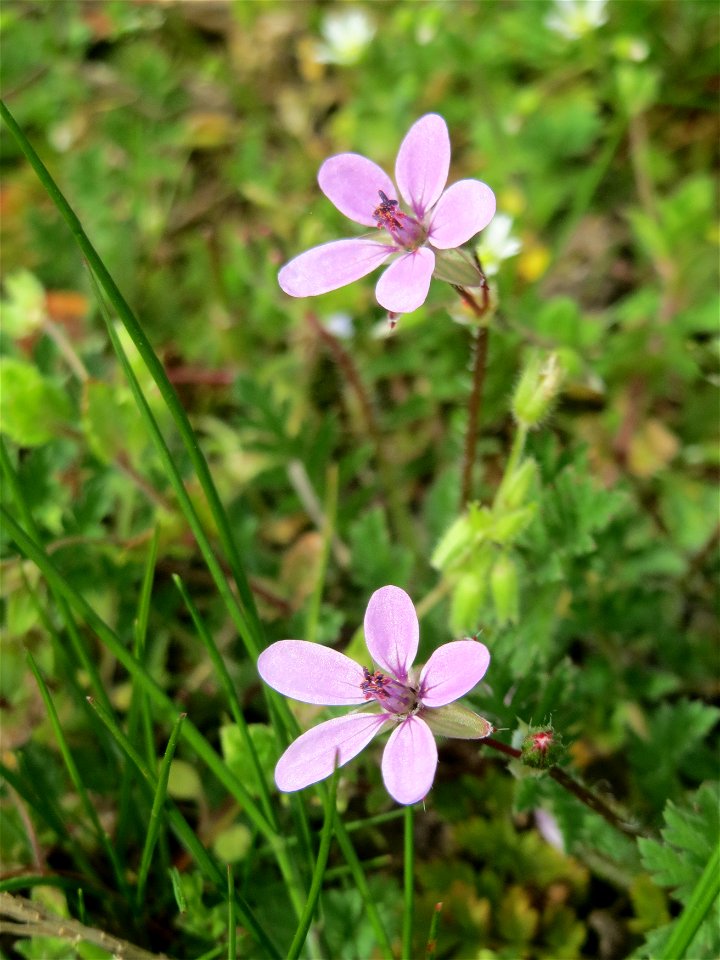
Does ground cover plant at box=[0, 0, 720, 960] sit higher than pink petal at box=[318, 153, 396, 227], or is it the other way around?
pink petal at box=[318, 153, 396, 227]

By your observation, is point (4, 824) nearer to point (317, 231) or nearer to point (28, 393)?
point (28, 393)

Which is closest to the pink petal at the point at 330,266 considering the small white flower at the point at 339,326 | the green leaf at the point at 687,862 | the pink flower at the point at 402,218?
the pink flower at the point at 402,218

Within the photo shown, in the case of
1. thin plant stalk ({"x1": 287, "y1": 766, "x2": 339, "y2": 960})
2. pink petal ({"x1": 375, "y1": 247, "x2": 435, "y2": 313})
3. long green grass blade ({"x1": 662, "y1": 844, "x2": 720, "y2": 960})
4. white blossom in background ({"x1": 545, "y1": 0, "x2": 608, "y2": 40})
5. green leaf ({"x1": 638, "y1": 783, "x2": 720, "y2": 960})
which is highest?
pink petal ({"x1": 375, "y1": 247, "x2": 435, "y2": 313})

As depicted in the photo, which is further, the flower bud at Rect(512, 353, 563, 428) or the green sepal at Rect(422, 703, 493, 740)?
the flower bud at Rect(512, 353, 563, 428)

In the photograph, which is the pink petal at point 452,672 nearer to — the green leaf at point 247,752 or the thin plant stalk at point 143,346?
the thin plant stalk at point 143,346

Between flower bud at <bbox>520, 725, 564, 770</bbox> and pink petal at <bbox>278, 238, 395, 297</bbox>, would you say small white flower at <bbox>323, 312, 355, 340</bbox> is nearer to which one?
pink petal at <bbox>278, 238, 395, 297</bbox>

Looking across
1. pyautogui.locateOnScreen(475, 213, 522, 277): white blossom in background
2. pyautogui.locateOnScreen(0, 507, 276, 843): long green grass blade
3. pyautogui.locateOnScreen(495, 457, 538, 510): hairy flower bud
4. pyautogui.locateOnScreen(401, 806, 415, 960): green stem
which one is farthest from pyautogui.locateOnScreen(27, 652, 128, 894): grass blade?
pyautogui.locateOnScreen(475, 213, 522, 277): white blossom in background

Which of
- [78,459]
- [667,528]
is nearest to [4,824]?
[78,459]

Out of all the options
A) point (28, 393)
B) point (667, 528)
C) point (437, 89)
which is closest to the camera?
point (28, 393)
